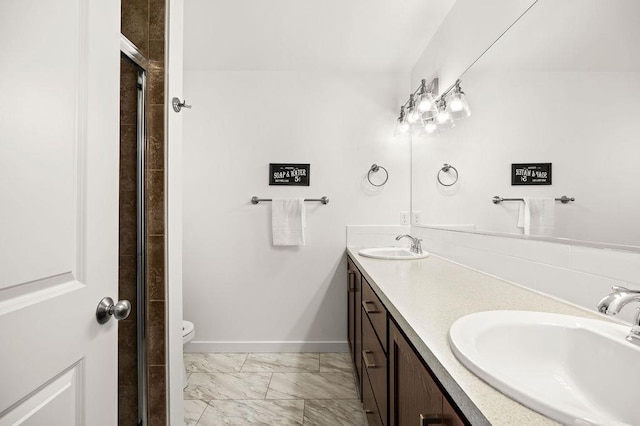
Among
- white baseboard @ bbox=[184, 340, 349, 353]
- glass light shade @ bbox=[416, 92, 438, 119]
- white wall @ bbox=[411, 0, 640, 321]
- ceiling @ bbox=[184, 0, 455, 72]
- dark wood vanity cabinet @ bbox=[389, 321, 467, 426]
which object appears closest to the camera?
dark wood vanity cabinet @ bbox=[389, 321, 467, 426]

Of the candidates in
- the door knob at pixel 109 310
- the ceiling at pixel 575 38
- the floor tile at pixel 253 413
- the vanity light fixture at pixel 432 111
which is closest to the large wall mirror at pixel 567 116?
the ceiling at pixel 575 38

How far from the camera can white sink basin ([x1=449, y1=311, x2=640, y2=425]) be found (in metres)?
0.53

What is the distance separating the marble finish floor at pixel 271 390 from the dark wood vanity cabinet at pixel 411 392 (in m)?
0.90

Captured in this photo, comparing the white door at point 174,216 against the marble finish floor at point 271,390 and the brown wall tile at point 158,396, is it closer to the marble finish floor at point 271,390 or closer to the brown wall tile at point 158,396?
the brown wall tile at point 158,396

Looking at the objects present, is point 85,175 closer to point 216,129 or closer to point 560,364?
point 560,364

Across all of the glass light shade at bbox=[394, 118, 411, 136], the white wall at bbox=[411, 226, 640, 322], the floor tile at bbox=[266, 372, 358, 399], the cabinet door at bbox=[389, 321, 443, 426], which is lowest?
the floor tile at bbox=[266, 372, 358, 399]

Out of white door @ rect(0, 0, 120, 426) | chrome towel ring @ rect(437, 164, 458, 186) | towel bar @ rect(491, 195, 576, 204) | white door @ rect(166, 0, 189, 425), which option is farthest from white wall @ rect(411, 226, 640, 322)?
white door @ rect(166, 0, 189, 425)

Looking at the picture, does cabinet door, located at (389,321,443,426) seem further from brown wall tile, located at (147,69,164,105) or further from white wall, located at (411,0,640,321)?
Answer: brown wall tile, located at (147,69,164,105)

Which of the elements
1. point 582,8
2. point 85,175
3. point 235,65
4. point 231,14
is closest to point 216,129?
point 235,65

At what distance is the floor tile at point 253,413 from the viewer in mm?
1652

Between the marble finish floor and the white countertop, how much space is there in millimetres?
869

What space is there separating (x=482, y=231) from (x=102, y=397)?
161 centimetres

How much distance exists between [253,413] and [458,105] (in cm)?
209

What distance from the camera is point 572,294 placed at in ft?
3.16
